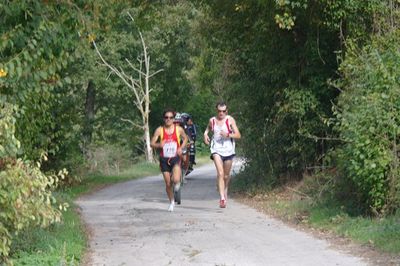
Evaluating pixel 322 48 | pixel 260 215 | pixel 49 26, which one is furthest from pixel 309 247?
pixel 322 48

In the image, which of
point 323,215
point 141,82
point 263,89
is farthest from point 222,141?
point 141,82

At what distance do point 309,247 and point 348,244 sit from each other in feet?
1.76

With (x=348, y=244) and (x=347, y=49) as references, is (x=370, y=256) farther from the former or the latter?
(x=347, y=49)

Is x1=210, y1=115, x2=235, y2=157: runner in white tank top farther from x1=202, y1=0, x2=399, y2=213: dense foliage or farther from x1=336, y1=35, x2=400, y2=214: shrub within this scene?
x1=336, y1=35, x2=400, y2=214: shrub

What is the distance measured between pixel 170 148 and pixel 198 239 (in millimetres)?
3557

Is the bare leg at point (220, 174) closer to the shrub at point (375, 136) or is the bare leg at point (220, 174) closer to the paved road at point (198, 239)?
the paved road at point (198, 239)

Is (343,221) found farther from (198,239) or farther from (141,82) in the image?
(141,82)

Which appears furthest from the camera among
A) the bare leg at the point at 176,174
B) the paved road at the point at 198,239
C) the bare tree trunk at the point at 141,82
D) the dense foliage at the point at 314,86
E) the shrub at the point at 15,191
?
the bare tree trunk at the point at 141,82

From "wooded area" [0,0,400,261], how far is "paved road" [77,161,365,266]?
4.00ft

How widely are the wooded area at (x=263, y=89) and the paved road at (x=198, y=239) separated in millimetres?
1220

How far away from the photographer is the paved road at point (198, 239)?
27.0 feet

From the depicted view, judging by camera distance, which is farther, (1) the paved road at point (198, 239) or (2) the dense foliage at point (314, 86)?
(2) the dense foliage at point (314, 86)

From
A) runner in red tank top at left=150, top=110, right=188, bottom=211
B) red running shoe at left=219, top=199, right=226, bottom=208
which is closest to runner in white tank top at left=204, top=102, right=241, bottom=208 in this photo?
red running shoe at left=219, top=199, right=226, bottom=208

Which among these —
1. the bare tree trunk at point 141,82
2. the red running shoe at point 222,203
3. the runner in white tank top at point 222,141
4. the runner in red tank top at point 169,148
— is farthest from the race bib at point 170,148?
the bare tree trunk at point 141,82
